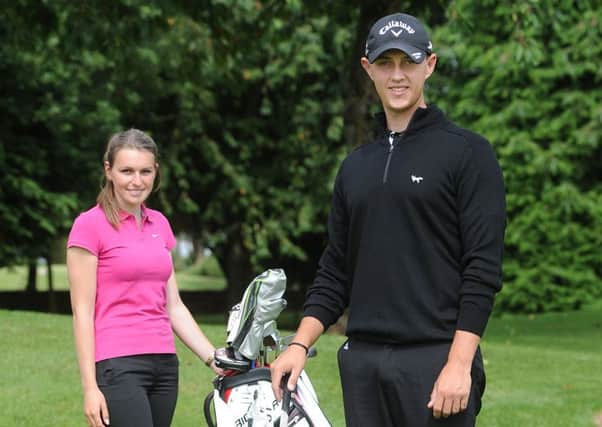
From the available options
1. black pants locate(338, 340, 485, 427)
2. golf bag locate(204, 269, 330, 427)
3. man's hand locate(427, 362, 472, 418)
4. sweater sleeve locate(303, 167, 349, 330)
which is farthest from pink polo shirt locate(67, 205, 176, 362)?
man's hand locate(427, 362, 472, 418)

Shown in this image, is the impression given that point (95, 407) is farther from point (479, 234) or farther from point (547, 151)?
point (547, 151)

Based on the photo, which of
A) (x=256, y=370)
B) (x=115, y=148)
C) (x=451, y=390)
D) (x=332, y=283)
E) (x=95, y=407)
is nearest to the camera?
(x=451, y=390)

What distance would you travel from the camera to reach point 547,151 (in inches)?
780

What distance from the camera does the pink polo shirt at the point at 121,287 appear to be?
13.4 ft

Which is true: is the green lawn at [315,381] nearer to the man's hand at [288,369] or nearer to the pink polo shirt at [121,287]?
the pink polo shirt at [121,287]

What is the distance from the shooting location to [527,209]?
66.3 ft

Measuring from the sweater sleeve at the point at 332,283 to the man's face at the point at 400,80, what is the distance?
1.03ft

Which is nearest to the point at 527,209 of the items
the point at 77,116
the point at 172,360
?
the point at 77,116

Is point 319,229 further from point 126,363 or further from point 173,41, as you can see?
point 126,363

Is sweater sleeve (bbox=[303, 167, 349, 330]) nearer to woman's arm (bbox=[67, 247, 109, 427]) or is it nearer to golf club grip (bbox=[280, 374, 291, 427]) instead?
golf club grip (bbox=[280, 374, 291, 427])

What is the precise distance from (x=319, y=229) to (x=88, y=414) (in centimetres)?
1934

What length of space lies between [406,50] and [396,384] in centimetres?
92

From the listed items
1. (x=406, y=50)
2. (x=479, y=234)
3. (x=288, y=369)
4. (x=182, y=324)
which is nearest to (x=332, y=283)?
(x=288, y=369)

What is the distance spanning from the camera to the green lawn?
27.2 ft
